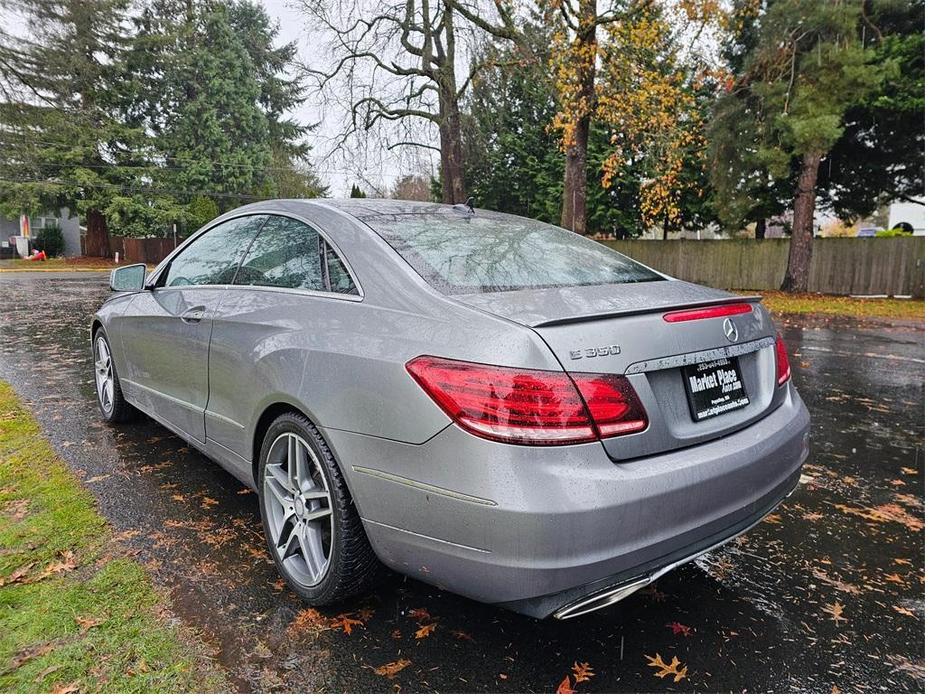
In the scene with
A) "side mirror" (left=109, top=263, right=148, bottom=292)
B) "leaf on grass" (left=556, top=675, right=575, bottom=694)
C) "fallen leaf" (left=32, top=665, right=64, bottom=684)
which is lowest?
"fallen leaf" (left=32, top=665, right=64, bottom=684)

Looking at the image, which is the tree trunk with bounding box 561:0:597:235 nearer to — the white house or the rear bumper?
the rear bumper

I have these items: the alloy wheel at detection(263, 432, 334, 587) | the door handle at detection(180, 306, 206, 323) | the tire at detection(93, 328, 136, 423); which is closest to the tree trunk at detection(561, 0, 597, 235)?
the tire at detection(93, 328, 136, 423)

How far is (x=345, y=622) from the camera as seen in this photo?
2.44m

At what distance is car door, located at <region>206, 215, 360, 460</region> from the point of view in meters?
2.55

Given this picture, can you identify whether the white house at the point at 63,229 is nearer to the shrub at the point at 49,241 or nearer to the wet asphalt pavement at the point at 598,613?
the shrub at the point at 49,241

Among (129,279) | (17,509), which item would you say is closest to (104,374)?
(129,279)

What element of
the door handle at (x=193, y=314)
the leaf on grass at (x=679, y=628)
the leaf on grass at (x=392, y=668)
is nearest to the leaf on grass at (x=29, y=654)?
the leaf on grass at (x=392, y=668)

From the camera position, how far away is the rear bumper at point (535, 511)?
185 cm

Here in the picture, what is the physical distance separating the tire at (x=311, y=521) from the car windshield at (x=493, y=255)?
0.80m

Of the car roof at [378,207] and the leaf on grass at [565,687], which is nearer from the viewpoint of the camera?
the leaf on grass at [565,687]

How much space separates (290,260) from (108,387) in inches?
111

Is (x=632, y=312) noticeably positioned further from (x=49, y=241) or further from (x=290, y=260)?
(x=49, y=241)

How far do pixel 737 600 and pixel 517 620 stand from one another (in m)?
0.92

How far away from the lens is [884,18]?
59.6 ft
